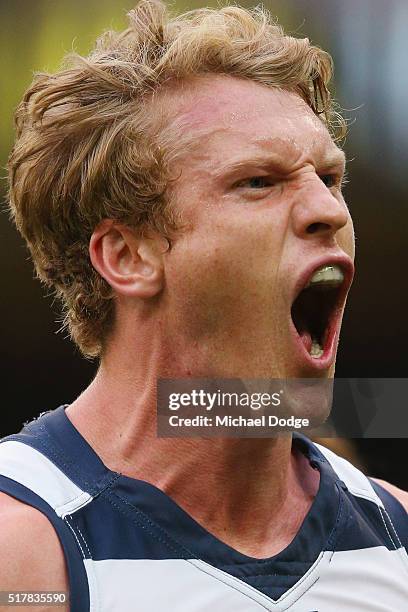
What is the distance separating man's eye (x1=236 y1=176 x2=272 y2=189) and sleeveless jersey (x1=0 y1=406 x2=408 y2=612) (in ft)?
1.81

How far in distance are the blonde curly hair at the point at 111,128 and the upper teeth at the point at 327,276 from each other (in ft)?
0.92

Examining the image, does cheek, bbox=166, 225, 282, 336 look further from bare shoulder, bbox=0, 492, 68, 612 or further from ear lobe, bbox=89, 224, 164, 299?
bare shoulder, bbox=0, 492, 68, 612

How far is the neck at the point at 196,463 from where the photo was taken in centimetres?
188

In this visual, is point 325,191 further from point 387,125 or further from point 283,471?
point 387,125

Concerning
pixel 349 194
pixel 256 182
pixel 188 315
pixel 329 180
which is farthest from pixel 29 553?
pixel 349 194

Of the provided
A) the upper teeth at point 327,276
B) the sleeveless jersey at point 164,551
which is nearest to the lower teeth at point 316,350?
the upper teeth at point 327,276

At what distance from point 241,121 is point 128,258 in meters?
0.34

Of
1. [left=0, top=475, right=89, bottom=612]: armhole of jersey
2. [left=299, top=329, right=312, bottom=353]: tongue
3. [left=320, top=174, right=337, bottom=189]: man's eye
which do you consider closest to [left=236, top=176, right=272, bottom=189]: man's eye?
[left=320, top=174, right=337, bottom=189]: man's eye

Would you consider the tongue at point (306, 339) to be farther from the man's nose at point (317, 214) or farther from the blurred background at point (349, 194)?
the blurred background at point (349, 194)

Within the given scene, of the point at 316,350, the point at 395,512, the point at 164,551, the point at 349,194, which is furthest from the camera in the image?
the point at 349,194

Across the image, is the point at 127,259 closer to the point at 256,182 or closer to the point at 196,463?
the point at 256,182

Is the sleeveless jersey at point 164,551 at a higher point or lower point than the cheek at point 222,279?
lower

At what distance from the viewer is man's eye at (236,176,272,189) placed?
1863 mm

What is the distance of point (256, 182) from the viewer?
187 cm
